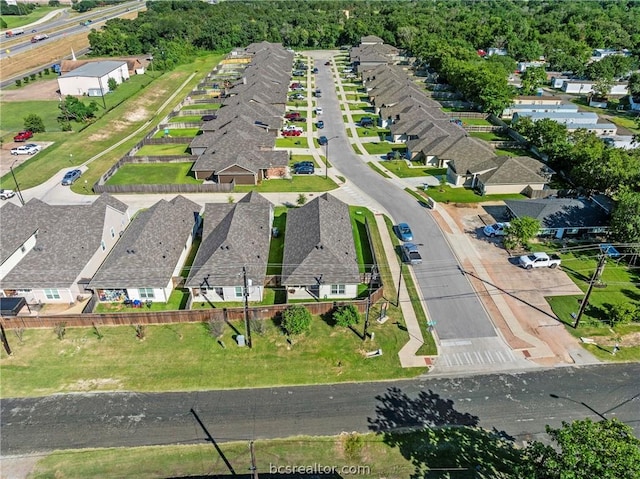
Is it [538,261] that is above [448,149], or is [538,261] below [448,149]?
below

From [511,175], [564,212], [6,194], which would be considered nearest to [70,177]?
[6,194]

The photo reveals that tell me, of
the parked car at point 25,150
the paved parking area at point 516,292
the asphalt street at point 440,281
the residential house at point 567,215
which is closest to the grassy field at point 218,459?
the asphalt street at point 440,281

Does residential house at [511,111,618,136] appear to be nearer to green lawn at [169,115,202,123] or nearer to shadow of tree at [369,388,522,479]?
green lawn at [169,115,202,123]

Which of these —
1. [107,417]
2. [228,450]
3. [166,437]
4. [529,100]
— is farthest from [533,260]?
[529,100]

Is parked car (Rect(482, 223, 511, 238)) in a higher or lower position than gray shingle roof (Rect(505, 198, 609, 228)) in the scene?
lower

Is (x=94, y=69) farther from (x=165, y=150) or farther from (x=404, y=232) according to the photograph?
(x=404, y=232)

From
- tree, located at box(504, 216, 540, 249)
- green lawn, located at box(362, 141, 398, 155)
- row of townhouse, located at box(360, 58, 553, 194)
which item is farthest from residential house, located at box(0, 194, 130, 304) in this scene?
row of townhouse, located at box(360, 58, 553, 194)

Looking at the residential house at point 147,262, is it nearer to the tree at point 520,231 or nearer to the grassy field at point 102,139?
the grassy field at point 102,139

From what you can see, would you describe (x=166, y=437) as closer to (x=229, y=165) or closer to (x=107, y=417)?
(x=107, y=417)

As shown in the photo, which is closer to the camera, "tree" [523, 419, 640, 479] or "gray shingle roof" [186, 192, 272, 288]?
"tree" [523, 419, 640, 479]
